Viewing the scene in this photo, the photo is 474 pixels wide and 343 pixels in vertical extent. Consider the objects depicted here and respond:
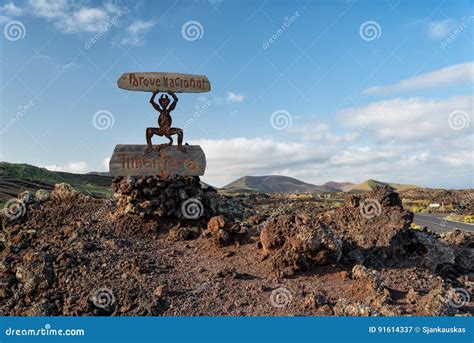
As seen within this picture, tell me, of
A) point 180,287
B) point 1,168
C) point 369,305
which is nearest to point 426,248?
point 369,305

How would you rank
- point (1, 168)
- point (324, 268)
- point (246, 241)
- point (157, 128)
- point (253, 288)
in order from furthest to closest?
1. point (1, 168)
2. point (157, 128)
3. point (246, 241)
4. point (324, 268)
5. point (253, 288)

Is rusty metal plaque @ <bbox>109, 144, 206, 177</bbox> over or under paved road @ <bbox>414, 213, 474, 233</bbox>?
over

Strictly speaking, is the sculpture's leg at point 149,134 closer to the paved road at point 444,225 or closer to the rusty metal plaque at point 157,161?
the rusty metal plaque at point 157,161

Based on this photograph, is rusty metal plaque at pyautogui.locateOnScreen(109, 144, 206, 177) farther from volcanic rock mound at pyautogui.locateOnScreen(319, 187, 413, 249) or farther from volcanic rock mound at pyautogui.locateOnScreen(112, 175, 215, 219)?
volcanic rock mound at pyautogui.locateOnScreen(319, 187, 413, 249)

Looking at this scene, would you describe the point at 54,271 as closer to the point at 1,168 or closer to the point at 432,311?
the point at 432,311

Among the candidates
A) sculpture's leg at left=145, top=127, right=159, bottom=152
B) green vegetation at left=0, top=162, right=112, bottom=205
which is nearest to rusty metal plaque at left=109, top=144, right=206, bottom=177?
sculpture's leg at left=145, top=127, right=159, bottom=152

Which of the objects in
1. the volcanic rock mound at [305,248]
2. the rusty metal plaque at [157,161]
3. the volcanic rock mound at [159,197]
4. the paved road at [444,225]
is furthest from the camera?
the paved road at [444,225]

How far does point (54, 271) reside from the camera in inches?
407

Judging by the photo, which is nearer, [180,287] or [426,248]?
[180,287]

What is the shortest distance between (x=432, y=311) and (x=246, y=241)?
515 cm

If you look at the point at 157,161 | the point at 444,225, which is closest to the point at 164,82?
the point at 157,161

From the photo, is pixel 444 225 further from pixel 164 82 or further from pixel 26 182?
pixel 26 182

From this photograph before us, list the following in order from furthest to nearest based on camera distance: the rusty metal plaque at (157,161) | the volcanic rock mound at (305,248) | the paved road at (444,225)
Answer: the paved road at (444,225), the rusty metal plaque at (157,161), the volcanic rock mound at (305,248)

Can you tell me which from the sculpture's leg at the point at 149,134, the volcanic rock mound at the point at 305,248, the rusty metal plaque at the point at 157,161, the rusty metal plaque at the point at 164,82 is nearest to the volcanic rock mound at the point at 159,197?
the rusty metal plaque at the point at 157,161
